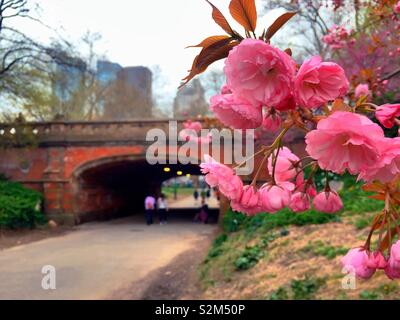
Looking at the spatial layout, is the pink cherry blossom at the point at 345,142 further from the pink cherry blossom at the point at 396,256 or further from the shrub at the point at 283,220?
the shrub at the point at 283,220

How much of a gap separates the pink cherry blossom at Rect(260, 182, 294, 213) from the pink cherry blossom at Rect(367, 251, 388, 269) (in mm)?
290

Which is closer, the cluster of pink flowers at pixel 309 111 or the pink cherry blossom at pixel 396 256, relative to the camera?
the cluster of pink flowers at pixel 309 111

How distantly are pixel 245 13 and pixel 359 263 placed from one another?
0.73m

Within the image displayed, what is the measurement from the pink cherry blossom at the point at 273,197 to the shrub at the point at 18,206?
14.4 metres

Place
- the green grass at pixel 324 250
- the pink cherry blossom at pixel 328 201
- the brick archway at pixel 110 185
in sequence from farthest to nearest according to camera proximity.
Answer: the brick archway at pixel 110 185 < the green grass at pixel 324 250 < the pink cherry blossom at pixel 328 201

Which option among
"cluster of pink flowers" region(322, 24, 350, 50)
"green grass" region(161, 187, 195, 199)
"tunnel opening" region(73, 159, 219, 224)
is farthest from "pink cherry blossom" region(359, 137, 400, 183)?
"green grass" region(161, 187, 195, 199)

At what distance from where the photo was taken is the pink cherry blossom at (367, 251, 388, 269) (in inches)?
43.0

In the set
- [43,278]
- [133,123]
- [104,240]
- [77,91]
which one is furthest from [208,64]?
[77,91]

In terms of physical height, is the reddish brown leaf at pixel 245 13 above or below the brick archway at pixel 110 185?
above

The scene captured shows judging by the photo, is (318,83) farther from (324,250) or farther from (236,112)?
(324,250)

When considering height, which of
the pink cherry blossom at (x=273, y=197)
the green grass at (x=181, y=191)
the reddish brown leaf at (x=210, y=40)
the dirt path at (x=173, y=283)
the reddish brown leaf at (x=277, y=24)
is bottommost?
the green grass at (x=181, y=191)

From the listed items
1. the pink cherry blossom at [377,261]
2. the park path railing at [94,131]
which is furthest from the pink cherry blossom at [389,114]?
the park path railing at [94,131]

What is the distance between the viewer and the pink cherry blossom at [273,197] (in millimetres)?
1026

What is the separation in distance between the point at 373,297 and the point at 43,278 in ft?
18.5
